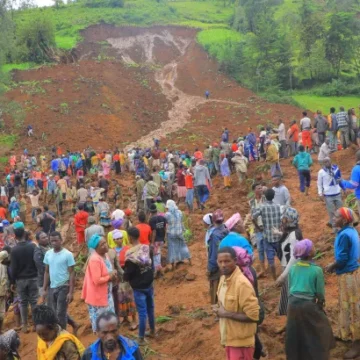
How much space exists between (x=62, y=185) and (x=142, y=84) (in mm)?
28738

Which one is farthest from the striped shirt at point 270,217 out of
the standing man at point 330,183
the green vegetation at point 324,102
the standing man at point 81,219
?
the green vegetation at point 324,102

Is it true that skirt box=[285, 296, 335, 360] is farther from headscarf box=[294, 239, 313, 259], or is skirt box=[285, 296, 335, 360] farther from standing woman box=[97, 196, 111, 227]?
standing woman box=[97, 196, 111, 227]

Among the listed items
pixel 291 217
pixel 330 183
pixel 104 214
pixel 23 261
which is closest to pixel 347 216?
pixel 291 217

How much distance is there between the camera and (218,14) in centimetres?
7800

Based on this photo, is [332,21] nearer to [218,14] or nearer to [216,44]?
[216,44]

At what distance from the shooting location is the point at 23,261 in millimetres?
7367

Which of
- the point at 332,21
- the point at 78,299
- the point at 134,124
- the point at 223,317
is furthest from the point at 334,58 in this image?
the point at 223,317

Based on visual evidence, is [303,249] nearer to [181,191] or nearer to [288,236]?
[288,236]

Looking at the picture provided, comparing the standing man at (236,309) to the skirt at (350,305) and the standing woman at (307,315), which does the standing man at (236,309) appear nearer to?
the standing woman at (307,315)

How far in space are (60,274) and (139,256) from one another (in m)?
1.20

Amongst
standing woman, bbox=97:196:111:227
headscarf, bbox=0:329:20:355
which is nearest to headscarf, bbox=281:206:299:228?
headscarf, bbox=0:329:20:355

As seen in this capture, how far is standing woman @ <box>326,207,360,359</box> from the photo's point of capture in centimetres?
519

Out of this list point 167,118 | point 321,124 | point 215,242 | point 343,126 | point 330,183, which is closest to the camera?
point 215,242

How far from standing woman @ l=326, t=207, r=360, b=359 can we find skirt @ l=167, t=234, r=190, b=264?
16.4ft
